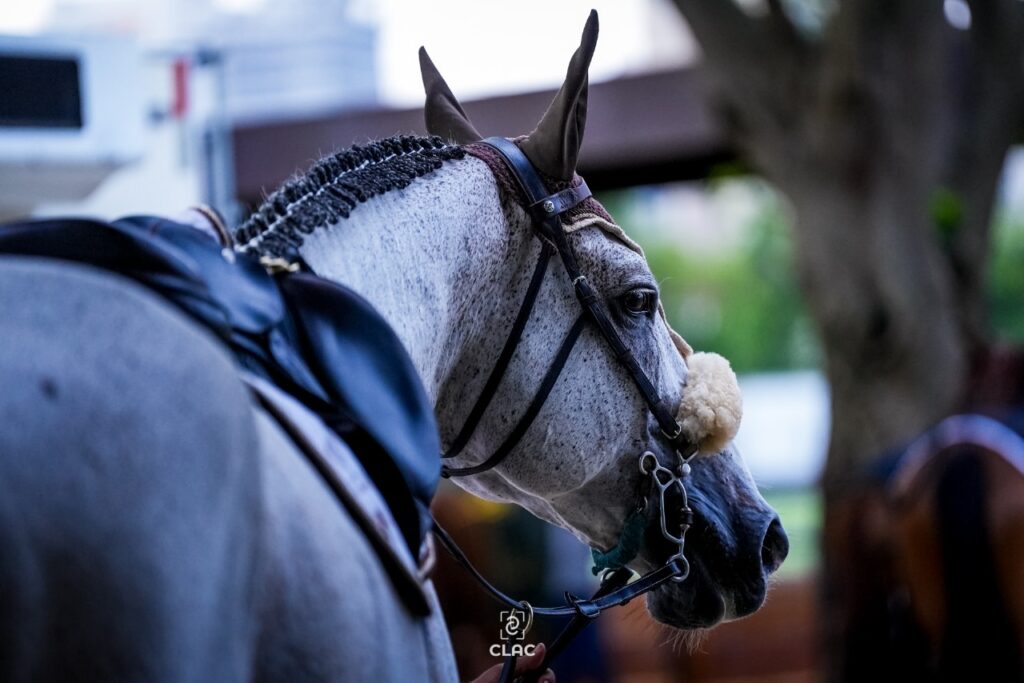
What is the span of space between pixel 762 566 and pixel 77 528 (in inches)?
52.9

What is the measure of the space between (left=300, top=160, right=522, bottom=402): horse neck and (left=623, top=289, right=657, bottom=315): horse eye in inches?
7.6

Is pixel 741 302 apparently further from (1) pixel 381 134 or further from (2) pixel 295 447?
(2) pixel 295 447

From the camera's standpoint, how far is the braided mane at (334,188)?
1.70 meters

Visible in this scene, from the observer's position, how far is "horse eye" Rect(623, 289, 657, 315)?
1953mm

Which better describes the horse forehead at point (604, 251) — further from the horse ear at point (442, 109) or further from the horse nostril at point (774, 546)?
the horse nostril at point (774, 546)

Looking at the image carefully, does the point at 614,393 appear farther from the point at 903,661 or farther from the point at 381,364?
the point at 903,661

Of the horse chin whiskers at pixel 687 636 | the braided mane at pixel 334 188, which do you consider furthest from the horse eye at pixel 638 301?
the horse chin whiskers at pixel 687 636

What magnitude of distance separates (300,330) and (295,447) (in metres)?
0.20

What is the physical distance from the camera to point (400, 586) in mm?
1463

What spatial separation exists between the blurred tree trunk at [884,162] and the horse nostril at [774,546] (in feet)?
13.8

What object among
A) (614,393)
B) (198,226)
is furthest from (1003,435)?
(198,226)

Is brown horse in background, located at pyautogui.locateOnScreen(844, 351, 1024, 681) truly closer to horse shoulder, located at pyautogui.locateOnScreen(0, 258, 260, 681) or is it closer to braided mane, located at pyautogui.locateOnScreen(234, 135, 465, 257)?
braided mane, located at pyautogui.locateOnScreen(234, 135, 465, 257)

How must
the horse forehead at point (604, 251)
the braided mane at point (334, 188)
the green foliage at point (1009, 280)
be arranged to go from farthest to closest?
the green foliage at point (1009, 280)
the horse forehead at point (604, 251)
the braided mane at point (334, 188)

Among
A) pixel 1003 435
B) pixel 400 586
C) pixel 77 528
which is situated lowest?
pixel 1003 435
